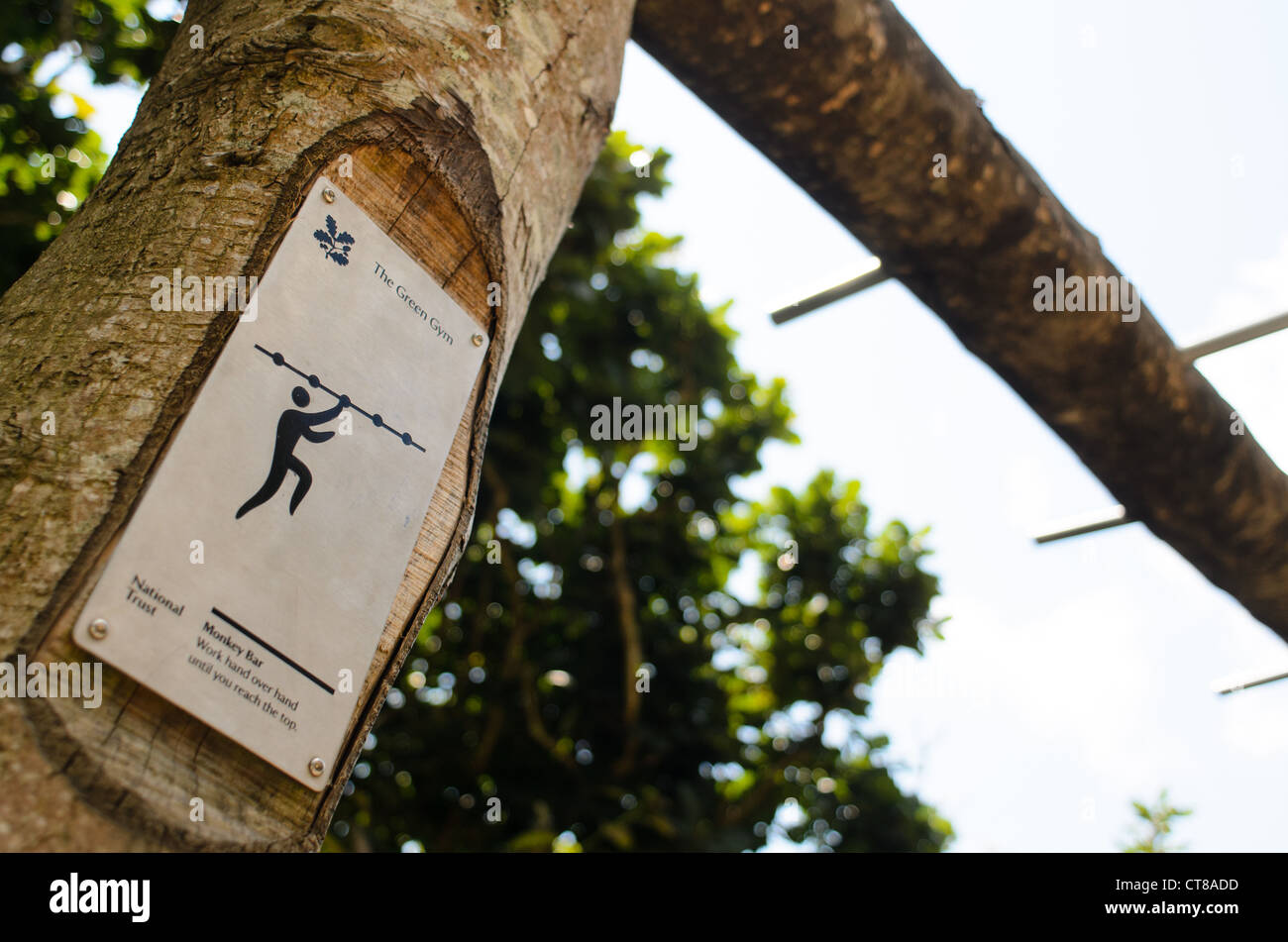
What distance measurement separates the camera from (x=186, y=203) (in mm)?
1188

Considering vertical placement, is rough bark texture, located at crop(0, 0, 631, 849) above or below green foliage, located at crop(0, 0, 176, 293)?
below

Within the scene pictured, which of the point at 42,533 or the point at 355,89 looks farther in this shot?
the point at 355,89

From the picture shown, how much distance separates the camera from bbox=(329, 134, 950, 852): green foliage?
6.98 meters

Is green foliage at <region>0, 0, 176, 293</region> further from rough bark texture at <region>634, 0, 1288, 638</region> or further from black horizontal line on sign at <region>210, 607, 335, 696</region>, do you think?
black horizontal line on sign at <region>210, 607, 335, 696</region>

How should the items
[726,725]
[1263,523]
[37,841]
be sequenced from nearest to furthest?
[37,841]
[1263,523]
[726,725]

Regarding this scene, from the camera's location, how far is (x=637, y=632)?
780 centimetres

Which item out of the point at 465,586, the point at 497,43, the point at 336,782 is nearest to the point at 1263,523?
the point at 497,43

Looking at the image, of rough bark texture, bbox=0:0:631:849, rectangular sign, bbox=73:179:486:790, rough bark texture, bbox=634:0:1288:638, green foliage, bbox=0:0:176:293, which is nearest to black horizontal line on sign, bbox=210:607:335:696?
rectangular sign, bbox=73:179:486:790

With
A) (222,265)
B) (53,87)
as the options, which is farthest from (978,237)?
(53,87)

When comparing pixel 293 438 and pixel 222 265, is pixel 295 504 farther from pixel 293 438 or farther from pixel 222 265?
pixel 222 265

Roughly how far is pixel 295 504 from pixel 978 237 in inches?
93.9

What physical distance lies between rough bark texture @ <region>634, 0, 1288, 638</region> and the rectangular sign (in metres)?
1.36
